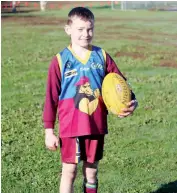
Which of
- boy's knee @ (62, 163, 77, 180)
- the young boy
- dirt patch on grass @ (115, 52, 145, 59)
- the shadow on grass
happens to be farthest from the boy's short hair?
dirt patch on grass @ (115, 52, 145, 59)

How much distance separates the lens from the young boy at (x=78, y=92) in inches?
156

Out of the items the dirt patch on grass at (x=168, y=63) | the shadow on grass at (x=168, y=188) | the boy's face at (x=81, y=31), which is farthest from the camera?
the dirt patch on grass at (x=168, y=63)

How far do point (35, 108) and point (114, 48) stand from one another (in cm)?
901

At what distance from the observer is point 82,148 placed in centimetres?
411

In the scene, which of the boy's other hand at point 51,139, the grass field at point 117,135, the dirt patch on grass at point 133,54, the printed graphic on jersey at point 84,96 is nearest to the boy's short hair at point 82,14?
the printed graphic on jersey at point 84,96

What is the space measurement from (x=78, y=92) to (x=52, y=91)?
207 millimetres

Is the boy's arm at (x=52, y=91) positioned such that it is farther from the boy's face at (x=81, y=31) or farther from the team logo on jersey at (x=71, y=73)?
the boy's face at (x=81, y=31)

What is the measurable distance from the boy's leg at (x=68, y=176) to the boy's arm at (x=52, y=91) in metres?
0.38

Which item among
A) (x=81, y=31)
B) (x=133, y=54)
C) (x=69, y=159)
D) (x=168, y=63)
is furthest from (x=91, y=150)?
(x=133, y=54)

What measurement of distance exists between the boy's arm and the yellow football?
0.37 meters

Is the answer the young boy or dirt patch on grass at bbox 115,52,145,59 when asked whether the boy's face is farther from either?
dirt patch on grass at bbox 115,52,145,59

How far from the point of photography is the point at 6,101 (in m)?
9.21

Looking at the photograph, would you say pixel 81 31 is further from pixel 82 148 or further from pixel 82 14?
pixel 82 148

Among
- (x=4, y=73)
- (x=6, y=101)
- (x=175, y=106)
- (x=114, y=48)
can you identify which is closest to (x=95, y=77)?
(x=175, y=106)
